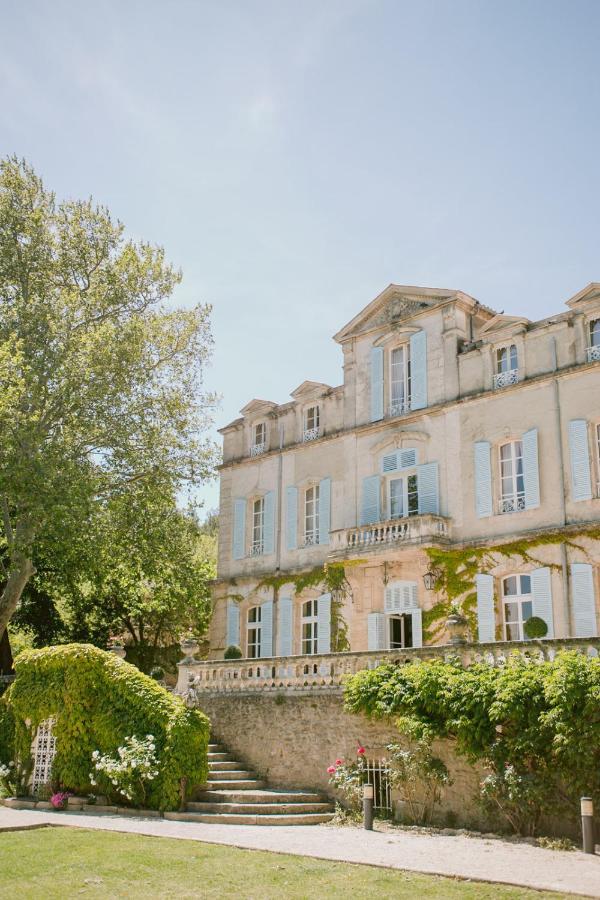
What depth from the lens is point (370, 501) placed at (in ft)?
75.0

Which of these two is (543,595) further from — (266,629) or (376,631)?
(266,629)

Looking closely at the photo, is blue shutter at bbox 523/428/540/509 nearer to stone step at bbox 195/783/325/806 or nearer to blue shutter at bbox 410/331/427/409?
blue shutter at bbox 410/331/427/409

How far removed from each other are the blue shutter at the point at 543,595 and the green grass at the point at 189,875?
9559 millimetres

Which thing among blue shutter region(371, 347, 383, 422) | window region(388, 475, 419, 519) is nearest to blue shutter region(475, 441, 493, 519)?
window region(388, 475, 419, 519)

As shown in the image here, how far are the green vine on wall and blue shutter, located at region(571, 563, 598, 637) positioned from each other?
0.93 metres

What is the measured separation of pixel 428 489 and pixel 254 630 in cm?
691

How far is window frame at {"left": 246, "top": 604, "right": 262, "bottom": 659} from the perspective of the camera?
24.8 meters

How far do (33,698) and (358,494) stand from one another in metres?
9.86

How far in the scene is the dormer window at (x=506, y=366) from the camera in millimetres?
20906

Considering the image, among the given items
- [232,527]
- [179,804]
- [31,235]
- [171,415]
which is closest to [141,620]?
[232,527]

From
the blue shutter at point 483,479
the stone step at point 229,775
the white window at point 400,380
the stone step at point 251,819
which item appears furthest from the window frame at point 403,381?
the stone step at point 251,819

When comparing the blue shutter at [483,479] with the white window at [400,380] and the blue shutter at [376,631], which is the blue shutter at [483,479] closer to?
the white window at [400,380]

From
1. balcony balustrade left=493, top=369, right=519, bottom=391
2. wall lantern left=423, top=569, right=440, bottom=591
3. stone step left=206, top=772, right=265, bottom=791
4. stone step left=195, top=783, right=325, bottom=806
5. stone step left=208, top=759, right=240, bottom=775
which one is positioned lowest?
stone step left=195, top=783, right=325, bottom=806

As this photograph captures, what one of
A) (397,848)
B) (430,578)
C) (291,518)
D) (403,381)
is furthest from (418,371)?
(397,848)
